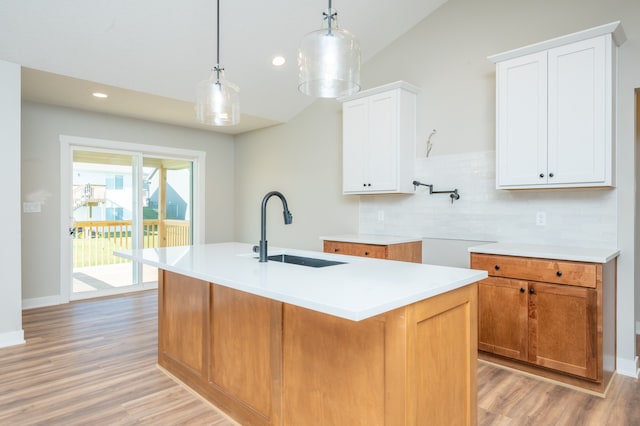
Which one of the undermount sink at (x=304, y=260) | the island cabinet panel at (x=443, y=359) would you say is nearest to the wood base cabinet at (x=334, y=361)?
the island cabinet panel at (x=443, y=359)

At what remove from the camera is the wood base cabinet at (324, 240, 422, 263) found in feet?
12.1

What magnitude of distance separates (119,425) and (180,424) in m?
0.33

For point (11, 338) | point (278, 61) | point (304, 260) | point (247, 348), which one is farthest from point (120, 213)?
point (247, 348)

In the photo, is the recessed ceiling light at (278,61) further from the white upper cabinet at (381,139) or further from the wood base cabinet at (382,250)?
the wood base cabinet at (382,250)

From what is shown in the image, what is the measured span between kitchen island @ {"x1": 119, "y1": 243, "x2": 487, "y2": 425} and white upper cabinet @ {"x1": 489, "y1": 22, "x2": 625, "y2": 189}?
156 cm

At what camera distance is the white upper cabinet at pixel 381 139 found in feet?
12.9

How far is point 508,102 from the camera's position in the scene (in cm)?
311

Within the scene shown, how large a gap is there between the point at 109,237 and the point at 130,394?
3378 millimetres

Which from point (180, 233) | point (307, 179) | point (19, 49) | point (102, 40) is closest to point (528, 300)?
point (307, 179)

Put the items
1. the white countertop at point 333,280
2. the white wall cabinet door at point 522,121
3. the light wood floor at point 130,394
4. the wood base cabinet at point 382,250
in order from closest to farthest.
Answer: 1. the white countertop at point 333,280
2. the light wood floor at point 130,394
3. the white wall cabinet door at point 522,121
4. the wood base cabinet at point 382,250

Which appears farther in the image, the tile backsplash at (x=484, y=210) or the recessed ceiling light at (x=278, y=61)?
the recessed ceiling light at (x=278, y=61)

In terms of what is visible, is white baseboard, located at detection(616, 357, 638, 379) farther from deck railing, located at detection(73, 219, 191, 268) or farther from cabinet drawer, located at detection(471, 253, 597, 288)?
deck railing, located at detection(73, 219, 191, 268)

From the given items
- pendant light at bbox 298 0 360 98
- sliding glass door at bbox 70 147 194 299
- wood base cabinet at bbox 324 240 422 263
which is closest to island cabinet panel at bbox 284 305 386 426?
pendant light at bbox 298 0 360 98

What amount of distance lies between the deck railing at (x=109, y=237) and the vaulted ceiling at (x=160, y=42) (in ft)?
5.07
